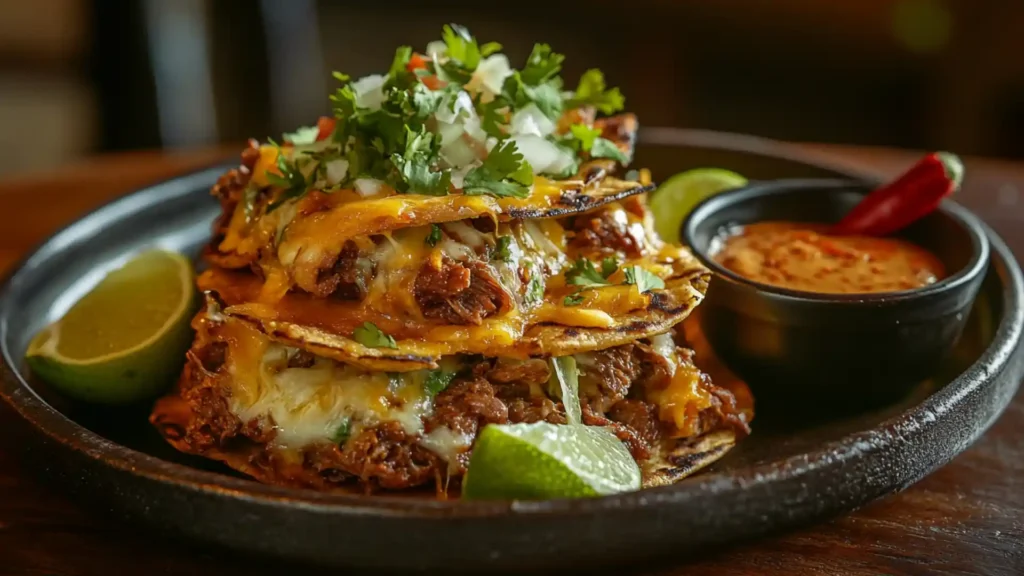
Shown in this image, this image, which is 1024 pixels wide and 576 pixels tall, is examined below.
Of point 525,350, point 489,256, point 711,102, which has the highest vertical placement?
point 489,256

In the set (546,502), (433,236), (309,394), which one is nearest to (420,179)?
(433,236)

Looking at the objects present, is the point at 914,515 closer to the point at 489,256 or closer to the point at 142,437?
→ the point at 489,256

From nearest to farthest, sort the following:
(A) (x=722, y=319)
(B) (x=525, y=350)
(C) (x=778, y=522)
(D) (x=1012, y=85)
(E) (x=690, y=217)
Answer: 1. (C) (x=778, y=522)
2. (B) (x=525, y=350)
3. (A) (x=722, y=319)
4. (E) (x=690, y=217)
5. (D) (x=1012, y=85)

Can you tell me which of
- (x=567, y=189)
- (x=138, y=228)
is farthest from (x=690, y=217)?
(x=138, y=228)

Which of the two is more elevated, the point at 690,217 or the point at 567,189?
the point at 567,189

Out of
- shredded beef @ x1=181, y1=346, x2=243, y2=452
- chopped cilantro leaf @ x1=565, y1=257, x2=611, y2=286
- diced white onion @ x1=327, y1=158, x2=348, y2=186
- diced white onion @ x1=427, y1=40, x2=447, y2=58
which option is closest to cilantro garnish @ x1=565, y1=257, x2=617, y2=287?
chopped cilantro leaf @ x1=565, y1=257, x2=611, y2=286

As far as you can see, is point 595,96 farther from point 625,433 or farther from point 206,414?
point 206,414

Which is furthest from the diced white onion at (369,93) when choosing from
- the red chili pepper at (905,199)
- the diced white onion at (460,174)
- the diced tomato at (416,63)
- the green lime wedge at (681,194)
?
the red chili pepper at (905,199)
